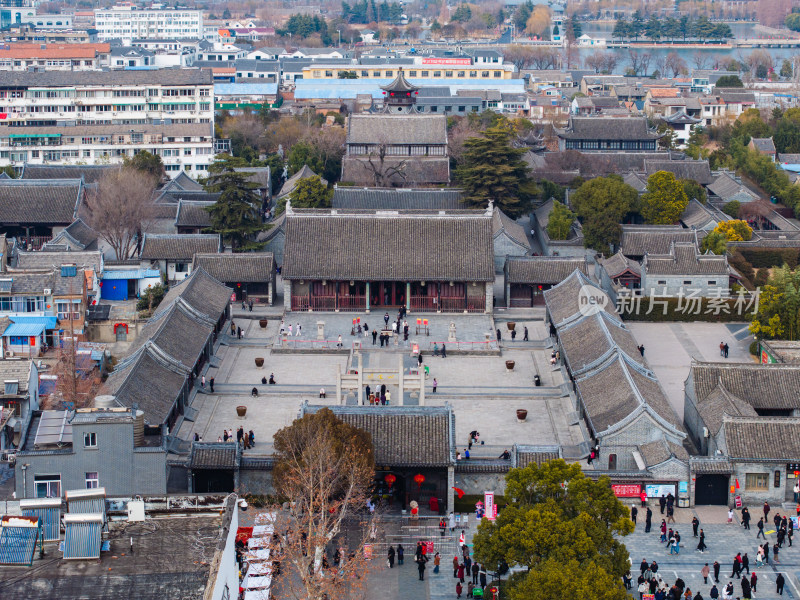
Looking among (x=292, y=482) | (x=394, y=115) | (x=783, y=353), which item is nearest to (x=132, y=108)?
(x=394, y=115)

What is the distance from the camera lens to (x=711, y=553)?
36375 mm

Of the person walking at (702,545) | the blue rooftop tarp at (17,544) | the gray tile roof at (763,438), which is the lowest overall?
the person walking at (702,545)

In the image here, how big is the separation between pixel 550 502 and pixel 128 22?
182151 millimetres

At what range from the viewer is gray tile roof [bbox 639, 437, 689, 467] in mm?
39562

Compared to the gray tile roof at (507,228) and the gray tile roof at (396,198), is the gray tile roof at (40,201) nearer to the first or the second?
the gray tile roof at (396,198)

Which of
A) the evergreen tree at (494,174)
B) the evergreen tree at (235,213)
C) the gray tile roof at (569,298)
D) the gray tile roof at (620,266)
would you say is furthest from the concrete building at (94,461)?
the evergreen tree at (494,174)

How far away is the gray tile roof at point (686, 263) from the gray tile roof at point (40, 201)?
33.0m

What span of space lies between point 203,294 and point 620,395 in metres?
20.9

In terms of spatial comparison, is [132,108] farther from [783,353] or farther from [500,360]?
[783,353]

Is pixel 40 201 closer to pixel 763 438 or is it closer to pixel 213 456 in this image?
pixel 213 456

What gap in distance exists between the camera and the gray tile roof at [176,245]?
63219mm

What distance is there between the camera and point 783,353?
50.0 metres

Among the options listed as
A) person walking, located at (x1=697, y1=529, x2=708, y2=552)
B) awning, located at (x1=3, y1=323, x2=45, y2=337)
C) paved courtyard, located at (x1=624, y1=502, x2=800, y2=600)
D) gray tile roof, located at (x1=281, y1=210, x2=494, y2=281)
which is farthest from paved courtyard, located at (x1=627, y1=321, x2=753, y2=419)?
awning, located at (x1=3, y1=323, x2=45, y2=337)

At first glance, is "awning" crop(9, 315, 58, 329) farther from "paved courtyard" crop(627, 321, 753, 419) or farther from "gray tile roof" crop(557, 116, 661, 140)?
"gray tile roof" crop(557, 116, 661, 140)
